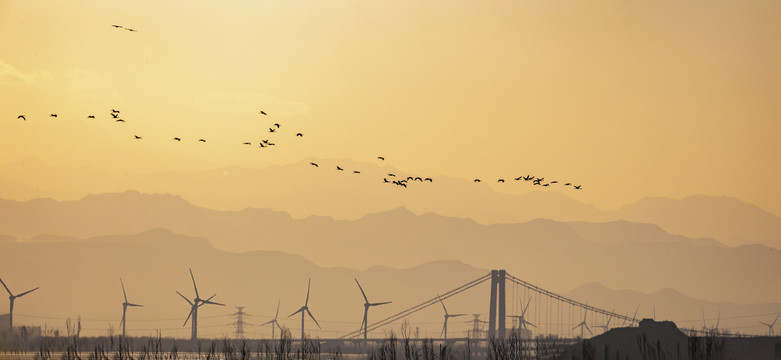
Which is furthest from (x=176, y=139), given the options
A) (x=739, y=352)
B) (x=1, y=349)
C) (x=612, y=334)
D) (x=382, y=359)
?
(x=739, y=352)

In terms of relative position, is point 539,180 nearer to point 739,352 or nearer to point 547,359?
point 547,359

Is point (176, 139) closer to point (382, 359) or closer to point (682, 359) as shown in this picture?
point (382, 359)

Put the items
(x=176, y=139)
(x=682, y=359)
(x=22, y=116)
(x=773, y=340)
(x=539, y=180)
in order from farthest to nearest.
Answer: (x=773, y=340) → (x=682, y=359) → (x=539, y=180) → (x=176, y=139) → (x=22, y=116)

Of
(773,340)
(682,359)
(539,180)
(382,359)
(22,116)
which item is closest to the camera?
(382,359)

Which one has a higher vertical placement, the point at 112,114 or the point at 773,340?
the point at 112,114

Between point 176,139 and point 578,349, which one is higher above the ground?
point 176,139

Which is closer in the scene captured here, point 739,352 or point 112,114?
point 112,114

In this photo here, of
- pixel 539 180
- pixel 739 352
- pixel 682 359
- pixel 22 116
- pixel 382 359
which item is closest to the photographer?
pixel 382 359

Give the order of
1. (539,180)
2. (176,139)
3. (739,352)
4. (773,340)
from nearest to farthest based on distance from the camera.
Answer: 1. (176,139)
2. (539,180)
3. (739,352)
4. (773,340)

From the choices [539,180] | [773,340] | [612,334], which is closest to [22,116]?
[539,180]
